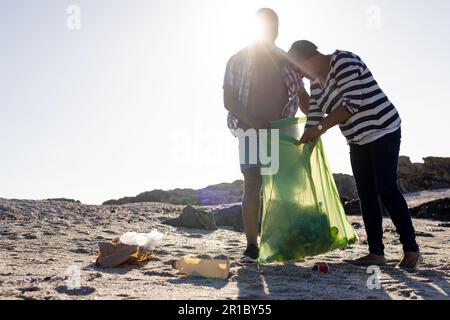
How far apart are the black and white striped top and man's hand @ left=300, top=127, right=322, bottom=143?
214 millimetres

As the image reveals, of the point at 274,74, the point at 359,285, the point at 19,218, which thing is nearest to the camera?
the point at 359,285

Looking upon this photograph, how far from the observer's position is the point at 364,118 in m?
3.82

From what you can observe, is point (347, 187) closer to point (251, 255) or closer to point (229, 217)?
point (229, 217)

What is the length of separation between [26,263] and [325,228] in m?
2.15

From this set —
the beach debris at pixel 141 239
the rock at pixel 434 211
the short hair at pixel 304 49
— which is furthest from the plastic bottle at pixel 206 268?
the rock at pixel 434 211

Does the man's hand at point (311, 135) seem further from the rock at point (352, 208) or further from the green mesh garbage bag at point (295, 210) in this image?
the rock at point (352, 208)

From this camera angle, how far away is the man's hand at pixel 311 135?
12.9 feet

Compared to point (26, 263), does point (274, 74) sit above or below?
above

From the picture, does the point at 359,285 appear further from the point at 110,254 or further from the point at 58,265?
the point at 58,265

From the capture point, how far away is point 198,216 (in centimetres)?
717

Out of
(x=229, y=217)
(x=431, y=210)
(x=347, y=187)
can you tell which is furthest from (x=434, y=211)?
(x=347, y=187)

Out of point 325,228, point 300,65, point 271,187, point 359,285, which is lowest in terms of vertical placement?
point 359,285
